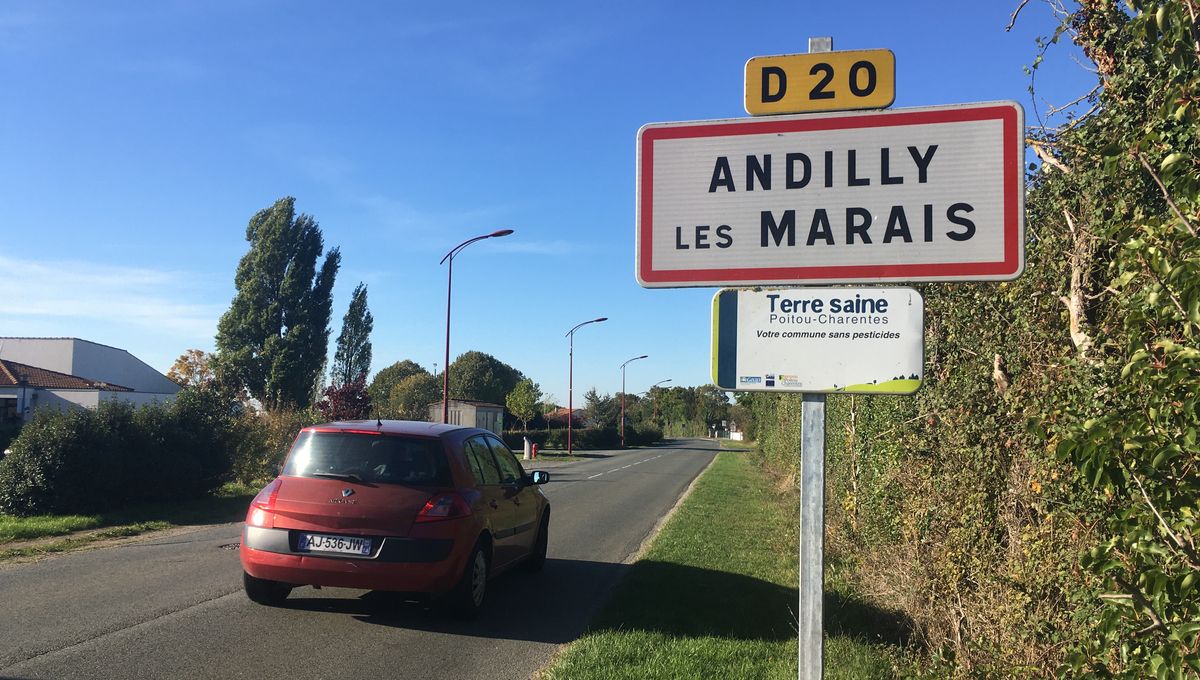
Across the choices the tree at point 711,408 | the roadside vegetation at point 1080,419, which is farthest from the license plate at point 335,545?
the tree at point 711,408

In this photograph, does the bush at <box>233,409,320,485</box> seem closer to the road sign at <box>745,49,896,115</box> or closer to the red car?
the red car

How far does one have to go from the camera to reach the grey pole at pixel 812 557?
219cm

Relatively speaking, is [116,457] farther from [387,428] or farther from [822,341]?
[822,341]

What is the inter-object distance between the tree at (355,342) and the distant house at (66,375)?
11982 mm

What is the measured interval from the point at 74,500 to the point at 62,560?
198 inches

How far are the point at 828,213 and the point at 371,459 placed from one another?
5314 millimetres

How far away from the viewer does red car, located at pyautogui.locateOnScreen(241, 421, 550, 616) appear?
20.4 ft

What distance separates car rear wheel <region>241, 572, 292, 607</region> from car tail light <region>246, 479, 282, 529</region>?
0.61 m

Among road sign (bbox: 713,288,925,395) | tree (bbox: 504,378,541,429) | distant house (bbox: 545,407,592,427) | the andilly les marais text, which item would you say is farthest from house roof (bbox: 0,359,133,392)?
road sign (bbox: 713,288,925,395)

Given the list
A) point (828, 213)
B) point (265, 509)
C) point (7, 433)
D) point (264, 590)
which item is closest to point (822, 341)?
point (828, 213)

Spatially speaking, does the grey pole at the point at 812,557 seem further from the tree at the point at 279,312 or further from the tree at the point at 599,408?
the tree at the point at 599,408

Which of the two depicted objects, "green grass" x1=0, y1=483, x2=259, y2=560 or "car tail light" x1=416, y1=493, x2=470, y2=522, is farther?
"green grass" x1=0, y1=483, x2=259, y2=560

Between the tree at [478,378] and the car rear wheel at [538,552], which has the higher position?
the tree at [478,378]

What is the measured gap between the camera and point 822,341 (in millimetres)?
2387
